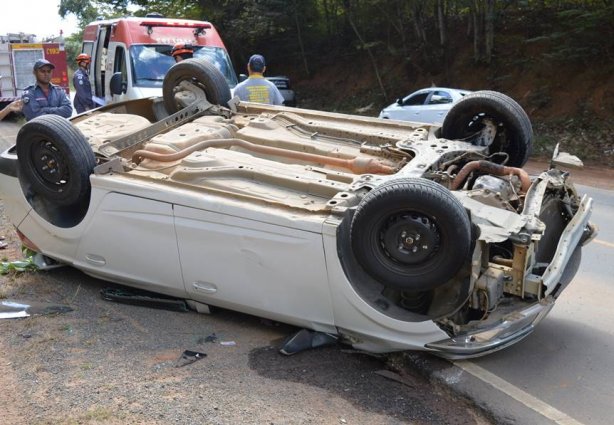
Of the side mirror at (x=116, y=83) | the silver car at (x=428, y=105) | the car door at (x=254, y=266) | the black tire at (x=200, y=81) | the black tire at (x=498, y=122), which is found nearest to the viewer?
the car door at (x=254, y=266)

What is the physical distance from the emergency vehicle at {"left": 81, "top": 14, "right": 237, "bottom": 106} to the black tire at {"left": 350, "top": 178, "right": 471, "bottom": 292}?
7.38m

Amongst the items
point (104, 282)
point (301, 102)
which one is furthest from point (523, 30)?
point (104, 282)

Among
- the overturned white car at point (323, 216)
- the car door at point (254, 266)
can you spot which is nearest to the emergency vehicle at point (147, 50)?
the overturned white car at point (323, 216)

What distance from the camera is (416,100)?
1627 cm

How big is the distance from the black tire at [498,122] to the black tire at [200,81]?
7.00 feet

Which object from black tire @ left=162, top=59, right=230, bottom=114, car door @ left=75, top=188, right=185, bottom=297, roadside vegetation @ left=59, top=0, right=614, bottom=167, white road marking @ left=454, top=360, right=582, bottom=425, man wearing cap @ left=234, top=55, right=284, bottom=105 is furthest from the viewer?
roadside vegetation @ left=59, top=0, right=614, bottom=167

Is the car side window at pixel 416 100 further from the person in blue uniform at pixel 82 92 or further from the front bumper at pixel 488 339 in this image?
the front bumper at pixel 488 339

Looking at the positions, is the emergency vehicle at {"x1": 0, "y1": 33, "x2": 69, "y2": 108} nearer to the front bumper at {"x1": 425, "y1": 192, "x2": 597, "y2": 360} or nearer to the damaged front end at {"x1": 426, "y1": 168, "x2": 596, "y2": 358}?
the damaged front end at {"x1": 426, "y1": 168, "x2": 596, "y2": 358}

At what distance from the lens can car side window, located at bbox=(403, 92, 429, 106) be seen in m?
16.1

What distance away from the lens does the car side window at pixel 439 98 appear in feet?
50.6

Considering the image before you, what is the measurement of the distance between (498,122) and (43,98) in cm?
478

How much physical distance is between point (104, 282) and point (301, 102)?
67.9 ft

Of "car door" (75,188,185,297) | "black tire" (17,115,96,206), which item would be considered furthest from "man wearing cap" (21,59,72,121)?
"car door" (75,188,185,297)

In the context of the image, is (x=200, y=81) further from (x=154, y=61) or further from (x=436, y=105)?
(x=436, y=105)
